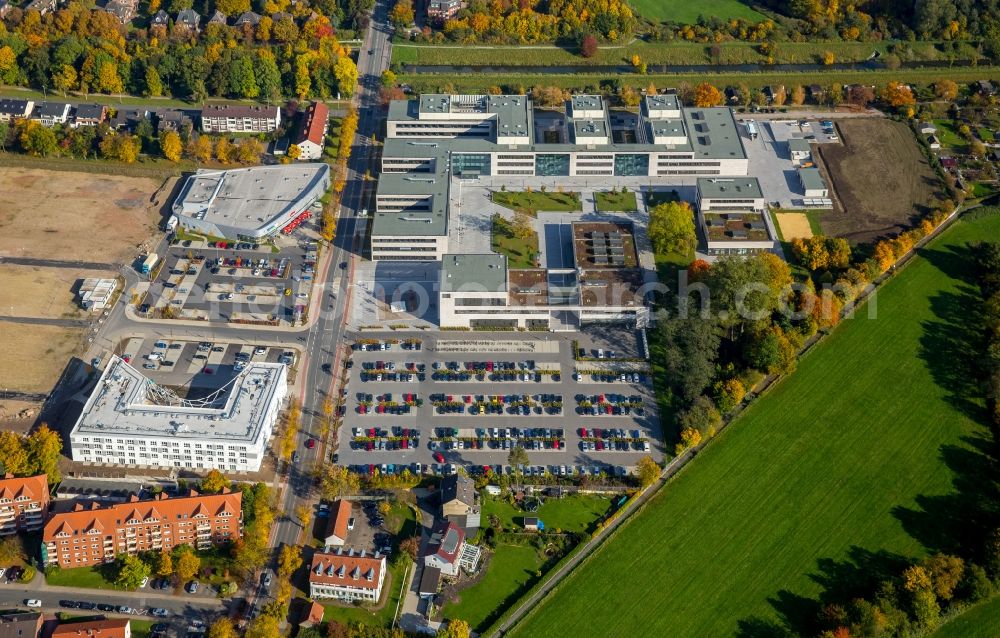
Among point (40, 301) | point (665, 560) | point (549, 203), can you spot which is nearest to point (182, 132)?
point (40, 301)

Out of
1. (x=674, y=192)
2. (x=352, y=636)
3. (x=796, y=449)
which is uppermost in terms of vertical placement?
(x=674, y=192)

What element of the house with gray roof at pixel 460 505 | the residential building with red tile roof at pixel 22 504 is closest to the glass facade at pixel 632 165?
the house with gray roof at pixel 460 505

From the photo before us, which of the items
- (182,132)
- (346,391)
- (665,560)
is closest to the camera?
(665,560)

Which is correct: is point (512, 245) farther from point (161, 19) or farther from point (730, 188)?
point (161, 19)

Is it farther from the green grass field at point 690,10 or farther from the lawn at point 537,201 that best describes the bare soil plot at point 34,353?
the green grass field at point 690,10

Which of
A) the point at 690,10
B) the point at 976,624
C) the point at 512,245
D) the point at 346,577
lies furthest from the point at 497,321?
the point at 690,10

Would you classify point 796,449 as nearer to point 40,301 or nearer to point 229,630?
point 229,630

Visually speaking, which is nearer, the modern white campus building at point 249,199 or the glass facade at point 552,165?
the modern white campus building at point 249,199
